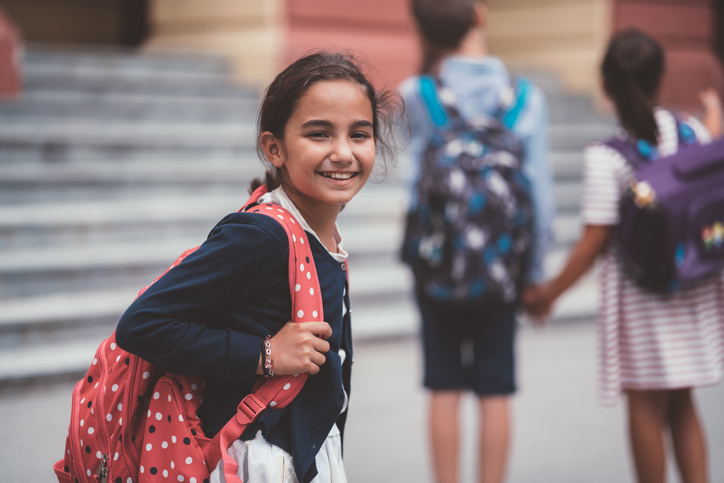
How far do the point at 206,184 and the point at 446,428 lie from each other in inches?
140

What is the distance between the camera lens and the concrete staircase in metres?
4.52

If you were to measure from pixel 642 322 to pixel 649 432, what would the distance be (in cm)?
41

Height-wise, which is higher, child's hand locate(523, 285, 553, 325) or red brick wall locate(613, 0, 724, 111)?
red brick wall locate(613, 0, 724, 111)

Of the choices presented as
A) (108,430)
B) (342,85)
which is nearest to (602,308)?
(342,85)

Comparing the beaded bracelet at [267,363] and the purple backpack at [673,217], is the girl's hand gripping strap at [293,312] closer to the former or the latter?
the beaded bracelet at [267,363]

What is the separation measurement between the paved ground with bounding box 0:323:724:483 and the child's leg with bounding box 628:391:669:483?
720 millimetres

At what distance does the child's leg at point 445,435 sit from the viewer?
9.00 ft

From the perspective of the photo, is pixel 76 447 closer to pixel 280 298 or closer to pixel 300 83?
pixel 280 298

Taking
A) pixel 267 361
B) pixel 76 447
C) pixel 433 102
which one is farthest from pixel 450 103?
pixel 76 447

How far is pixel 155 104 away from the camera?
6148mm

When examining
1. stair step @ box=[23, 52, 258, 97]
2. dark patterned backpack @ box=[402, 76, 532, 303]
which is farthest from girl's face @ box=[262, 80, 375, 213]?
stair step @ box=[23, 52, 258, 97]

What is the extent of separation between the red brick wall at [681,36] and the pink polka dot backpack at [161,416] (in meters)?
8.16

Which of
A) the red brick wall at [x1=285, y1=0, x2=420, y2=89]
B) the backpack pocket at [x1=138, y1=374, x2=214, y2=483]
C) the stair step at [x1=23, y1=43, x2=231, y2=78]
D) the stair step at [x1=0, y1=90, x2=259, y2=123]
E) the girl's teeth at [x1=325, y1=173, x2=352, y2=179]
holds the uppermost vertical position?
the red brick wall at [x1=285, y1=0, x2=420, y2=89]

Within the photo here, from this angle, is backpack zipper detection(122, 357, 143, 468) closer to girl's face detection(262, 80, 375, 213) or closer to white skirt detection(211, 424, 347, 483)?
white skirt detection(211, 424, 347, 483)
